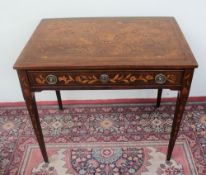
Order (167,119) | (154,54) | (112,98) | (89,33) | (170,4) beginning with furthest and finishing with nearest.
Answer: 1. (112,98)
2. (167,119)
3. (170,4)
4. (89,33)
5. (154,54)

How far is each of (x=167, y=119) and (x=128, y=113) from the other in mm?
292

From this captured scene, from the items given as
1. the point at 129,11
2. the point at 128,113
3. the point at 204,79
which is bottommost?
the point at 128,113

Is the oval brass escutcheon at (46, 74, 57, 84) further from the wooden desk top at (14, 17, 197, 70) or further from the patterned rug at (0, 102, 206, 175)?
the patterned rug at (0, 102, 206, 175)

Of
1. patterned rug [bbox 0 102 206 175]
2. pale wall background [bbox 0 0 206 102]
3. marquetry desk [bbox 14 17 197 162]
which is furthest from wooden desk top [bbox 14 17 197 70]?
patterned rug [bbox 0 102 206 175]

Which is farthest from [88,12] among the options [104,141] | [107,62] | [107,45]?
[104,141]

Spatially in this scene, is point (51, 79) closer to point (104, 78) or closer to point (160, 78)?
point (104, 78)

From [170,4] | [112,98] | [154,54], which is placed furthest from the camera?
[112,98]

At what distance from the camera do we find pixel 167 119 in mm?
1878

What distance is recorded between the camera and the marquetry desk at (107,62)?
43.9 inches

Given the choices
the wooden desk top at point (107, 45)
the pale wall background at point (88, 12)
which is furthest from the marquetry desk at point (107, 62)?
the pale wall background at point (88, 12)

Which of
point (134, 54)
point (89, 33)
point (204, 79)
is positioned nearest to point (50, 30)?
point (89, 33)

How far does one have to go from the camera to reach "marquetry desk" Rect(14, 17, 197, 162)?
1.12 metres

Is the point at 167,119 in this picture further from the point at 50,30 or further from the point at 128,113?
the point at 50,30

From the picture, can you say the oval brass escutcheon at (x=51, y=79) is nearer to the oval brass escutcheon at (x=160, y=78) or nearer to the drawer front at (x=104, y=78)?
the drawer front at (x=104, y=78)
